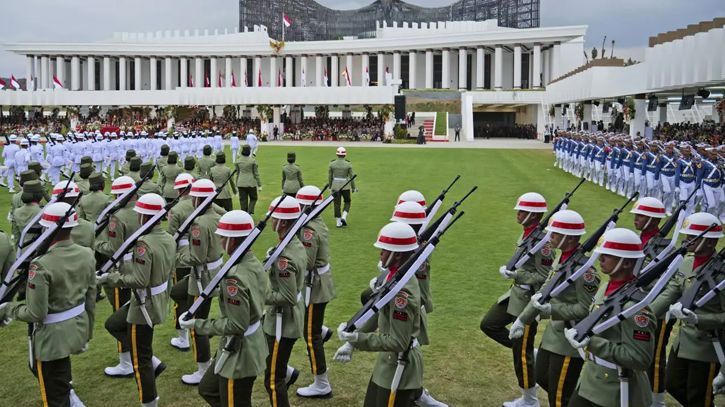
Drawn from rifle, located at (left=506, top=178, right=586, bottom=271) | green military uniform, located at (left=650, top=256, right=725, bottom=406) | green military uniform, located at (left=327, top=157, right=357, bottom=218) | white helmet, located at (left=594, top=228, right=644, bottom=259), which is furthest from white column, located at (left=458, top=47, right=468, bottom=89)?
white helmet, located at (left=594, top=228, right=644, bottom=259)

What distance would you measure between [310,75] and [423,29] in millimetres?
17979

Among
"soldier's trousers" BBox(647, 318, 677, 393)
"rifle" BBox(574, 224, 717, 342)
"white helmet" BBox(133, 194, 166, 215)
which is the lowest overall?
"soldier's trousers" BBox(647, 318, 677, 393)

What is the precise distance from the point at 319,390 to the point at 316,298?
930mm

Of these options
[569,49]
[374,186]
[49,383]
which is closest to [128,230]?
[49,383]

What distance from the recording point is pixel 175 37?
10244cm

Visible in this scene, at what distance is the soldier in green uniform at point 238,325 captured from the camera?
518 centimetres

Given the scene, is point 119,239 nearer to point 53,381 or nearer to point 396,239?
point 53,381

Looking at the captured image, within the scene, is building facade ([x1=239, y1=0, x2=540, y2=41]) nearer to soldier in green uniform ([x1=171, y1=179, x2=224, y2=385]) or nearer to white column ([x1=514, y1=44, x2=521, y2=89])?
white column ([x1=514, y1=44, x2=521, y2=89])

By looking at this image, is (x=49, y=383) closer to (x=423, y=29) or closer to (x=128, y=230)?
(x=128, y=230)

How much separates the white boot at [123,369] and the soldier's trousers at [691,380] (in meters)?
5.44

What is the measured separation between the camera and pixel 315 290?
23.6 ft

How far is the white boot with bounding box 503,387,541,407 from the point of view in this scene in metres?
6.71

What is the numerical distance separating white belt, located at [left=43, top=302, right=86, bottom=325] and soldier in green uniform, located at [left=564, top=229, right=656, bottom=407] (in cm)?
401

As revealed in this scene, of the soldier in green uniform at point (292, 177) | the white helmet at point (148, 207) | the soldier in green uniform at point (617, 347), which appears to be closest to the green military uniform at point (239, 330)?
the white helmet at point (148, 207)
